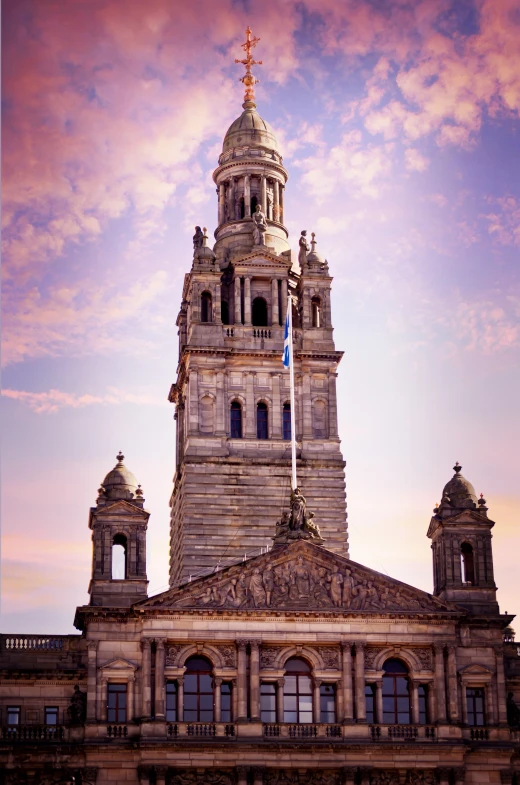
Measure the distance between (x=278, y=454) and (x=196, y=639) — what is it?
517 inches

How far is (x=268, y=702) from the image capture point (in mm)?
69062

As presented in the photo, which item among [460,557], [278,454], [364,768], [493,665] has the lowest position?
[364,768]

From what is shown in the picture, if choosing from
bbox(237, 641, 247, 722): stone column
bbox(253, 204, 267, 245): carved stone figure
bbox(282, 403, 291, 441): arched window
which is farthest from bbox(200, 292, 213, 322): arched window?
bbox(237, 641, 247, 722): stone column

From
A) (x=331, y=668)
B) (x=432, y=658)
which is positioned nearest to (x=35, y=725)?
(x=331, y=668)

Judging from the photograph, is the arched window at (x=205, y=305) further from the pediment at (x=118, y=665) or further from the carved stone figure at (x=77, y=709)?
the carved stone figure at (x=77, y=709)

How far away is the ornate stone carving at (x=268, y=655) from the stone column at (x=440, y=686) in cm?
665

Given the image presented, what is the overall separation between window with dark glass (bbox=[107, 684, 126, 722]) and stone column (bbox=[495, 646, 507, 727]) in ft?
51.1

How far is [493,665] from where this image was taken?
71125 mm

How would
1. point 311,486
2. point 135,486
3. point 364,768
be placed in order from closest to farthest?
point 364,768
point 135,486
point 311,486

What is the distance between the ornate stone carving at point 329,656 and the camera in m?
69.6

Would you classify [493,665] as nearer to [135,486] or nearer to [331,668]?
[331,668]

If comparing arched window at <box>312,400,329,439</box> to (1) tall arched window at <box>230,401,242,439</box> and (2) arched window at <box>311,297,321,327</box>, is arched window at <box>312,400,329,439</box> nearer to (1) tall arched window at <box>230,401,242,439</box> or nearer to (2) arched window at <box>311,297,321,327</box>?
(1) tall arched window at <box>230,401,242,439</box>

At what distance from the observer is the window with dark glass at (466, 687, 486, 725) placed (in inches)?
2768

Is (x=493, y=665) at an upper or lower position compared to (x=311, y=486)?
lower
